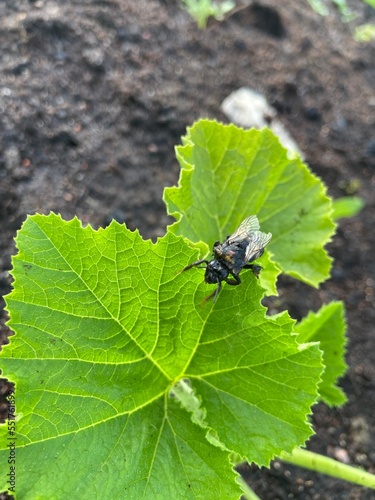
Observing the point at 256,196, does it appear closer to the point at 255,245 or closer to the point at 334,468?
the point at 255,245

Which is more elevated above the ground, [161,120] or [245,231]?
[245,231]

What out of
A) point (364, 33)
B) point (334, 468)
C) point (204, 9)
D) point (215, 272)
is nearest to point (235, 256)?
point (215, 272)

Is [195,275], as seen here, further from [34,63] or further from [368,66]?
[368,66]

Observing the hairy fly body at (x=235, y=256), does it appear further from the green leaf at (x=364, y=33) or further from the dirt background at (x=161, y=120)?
the green leaf at (x=364, y=33)

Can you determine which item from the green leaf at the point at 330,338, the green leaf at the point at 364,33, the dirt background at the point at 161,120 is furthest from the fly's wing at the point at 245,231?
the green leaf at the point at 364,33

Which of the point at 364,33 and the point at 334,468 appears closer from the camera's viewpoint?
the point at 334,468

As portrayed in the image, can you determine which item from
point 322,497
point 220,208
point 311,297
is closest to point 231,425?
point 220,208

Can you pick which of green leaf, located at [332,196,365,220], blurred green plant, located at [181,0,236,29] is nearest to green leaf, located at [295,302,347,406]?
green leaf, located at [332,196,365,220]
